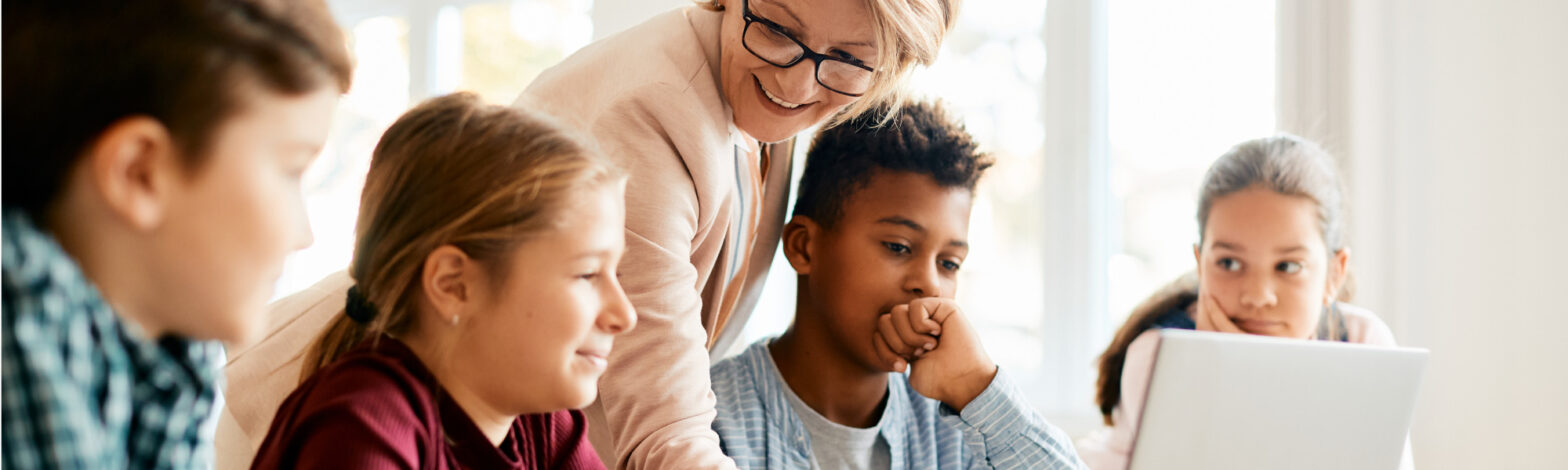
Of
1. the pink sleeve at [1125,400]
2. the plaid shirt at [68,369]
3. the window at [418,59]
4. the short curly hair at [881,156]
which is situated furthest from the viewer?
the window at [418,59]

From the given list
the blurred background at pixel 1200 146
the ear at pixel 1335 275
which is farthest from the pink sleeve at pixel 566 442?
the ear at pixel 1335 275

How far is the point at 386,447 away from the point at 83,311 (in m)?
0.23

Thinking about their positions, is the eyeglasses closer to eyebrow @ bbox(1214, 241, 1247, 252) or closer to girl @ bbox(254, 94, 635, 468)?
girl @ bbox(254, 94, 635, 468)

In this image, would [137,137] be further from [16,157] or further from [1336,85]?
[1336,85]

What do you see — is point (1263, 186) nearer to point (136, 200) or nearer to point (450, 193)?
point (450, 193)

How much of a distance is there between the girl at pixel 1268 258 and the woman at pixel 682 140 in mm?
736

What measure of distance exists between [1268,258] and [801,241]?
0.74 metres

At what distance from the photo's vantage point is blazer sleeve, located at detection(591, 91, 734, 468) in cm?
96

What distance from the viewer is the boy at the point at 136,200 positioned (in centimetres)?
47

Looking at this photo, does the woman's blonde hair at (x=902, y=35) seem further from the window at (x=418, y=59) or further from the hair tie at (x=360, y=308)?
the window at (x=418, y=59)

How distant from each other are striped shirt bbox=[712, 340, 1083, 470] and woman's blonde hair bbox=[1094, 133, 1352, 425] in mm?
559

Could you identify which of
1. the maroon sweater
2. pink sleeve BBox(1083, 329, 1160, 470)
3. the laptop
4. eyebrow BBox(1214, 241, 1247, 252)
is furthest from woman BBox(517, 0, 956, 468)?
eyebrow BBox(1214, 241, 1247, 252)

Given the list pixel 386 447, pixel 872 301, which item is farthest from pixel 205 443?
pixel 872 301

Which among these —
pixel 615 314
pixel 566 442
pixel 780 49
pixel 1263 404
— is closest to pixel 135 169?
pixel 615 314
